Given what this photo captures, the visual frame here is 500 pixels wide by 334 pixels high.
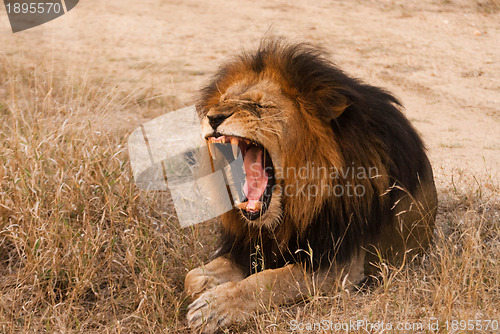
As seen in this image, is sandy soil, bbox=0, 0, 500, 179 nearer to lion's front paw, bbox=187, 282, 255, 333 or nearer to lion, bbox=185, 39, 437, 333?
lion, bbox=185, 39, 437, 333

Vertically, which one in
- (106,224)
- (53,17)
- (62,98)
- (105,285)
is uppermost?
(53,17)

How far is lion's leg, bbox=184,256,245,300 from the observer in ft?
10.8

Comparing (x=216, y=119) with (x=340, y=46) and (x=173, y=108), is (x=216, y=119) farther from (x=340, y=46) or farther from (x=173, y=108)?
(x=340, y=46)

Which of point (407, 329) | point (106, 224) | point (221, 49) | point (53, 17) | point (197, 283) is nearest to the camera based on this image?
point (407, 329)

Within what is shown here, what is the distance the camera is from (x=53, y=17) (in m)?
8.08

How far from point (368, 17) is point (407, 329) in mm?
6500

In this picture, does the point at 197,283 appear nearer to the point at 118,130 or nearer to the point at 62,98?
the point at 118,130

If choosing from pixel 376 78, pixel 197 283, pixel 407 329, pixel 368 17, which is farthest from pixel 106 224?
pixel 368 17

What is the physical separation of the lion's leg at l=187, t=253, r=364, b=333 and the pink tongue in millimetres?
373

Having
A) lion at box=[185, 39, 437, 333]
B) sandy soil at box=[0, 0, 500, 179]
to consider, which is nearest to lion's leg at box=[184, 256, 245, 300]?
lion at box=[185, 39, 437, 333]

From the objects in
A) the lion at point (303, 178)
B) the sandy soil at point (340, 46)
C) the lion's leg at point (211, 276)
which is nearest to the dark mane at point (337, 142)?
the lion at point (303, 178)

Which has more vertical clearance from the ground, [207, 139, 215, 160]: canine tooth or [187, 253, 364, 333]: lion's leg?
[207, 139, 215, 160]: canine tooth

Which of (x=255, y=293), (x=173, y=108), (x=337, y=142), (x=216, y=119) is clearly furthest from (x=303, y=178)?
(x=173, y=108)

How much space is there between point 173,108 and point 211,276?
2.72m
